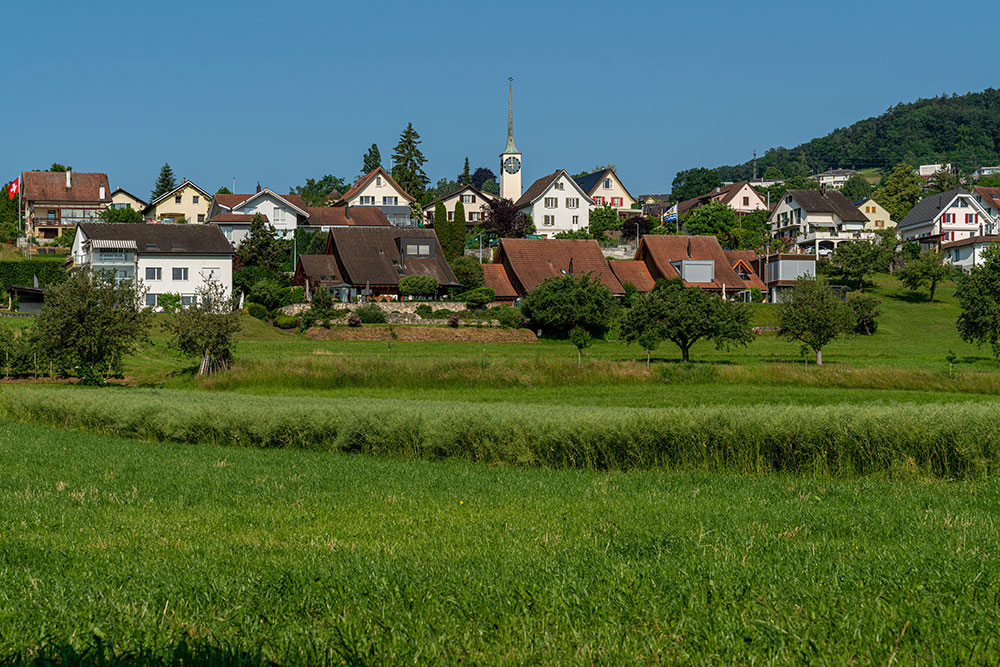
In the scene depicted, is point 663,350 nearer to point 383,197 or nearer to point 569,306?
point 569,306

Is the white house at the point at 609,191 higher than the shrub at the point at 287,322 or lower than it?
higher

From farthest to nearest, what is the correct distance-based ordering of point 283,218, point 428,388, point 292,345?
1. point 283,218
2. point 292,345
3. point 428,388

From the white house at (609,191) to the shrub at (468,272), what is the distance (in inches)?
1882

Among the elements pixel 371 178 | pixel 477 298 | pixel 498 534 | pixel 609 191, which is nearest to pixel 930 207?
pixel 609 191

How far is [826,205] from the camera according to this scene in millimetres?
121500

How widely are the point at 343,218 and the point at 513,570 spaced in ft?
329

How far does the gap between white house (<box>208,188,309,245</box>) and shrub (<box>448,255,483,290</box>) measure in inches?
950

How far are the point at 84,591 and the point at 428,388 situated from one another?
105 ft

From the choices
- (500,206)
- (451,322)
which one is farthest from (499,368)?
(500,206)

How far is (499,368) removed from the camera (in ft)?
135

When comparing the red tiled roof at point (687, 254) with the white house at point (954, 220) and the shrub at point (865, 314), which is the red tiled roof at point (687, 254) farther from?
the white house at point (954, 220)

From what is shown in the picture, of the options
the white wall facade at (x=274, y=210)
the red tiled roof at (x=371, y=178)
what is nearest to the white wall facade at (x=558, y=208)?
the red tiled roof at (x=371, y=178)

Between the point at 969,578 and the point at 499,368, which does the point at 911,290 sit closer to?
the point at 499,368

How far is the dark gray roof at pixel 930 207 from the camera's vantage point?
119 m
